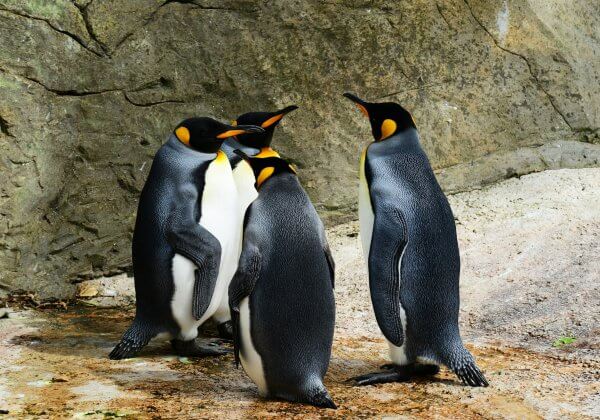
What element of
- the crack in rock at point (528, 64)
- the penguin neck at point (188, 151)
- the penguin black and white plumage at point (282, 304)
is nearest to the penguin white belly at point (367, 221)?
the penguin black and white plumage at point (282, 304)

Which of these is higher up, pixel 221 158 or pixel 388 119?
pixel 388 119

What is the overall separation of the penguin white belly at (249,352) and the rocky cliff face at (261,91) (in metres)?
2.61

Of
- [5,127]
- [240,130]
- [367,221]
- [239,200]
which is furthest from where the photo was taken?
[5,127]

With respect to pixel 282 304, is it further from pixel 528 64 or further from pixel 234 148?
pixel 528 64

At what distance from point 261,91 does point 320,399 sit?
3.27 meters

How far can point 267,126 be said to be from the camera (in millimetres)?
5461

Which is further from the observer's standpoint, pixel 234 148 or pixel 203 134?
pixel 234 148

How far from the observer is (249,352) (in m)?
3.83

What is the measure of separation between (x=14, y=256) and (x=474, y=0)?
385 centimetres

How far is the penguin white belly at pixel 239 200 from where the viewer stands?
501 cm

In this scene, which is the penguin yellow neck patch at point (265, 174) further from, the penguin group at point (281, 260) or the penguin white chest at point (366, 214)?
the penguin white chest at point (366, 214)

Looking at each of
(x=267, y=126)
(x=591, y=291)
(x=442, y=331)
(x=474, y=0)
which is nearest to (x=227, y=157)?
(x=267, y=126)

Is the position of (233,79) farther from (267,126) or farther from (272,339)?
(272,339)

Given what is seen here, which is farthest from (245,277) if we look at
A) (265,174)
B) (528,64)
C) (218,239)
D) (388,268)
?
(528,64)
